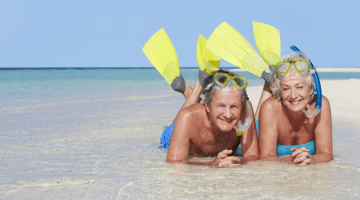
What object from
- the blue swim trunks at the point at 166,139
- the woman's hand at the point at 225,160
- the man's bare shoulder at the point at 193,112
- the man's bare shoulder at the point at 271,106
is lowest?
the blue swim trunks at the point at 166,139

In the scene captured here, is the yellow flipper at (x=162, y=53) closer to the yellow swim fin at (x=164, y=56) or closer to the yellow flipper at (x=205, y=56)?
the yellow swim fin at (x=164, y=56)

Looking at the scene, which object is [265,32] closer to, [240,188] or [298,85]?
[298,85]

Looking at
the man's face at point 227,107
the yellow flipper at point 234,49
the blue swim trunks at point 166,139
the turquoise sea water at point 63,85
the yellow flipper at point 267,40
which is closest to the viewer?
the man's face at point 227,107

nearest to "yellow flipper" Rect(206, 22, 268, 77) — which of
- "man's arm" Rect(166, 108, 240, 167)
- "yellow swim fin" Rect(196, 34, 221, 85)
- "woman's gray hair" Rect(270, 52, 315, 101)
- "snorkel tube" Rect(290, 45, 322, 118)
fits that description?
"yellow swim fin" Rect(196, 34, 221, 85)

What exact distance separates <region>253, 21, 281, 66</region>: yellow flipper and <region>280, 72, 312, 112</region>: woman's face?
57.2 inches

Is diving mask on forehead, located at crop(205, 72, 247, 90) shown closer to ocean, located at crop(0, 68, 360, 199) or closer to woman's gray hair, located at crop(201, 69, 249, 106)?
woman's gray hair, located at crop(201, 69, 249, 106)

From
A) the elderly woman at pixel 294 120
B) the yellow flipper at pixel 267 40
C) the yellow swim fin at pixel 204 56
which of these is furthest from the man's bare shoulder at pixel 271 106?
the yellow swim fin at pixel 204 56

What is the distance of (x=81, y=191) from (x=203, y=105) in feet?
4.35

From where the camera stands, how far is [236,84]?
2965 mm

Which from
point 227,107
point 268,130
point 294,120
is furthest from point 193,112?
point 294,120

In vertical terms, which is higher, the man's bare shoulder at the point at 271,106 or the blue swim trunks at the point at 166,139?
the man's bare shoulder at the point at 271,106

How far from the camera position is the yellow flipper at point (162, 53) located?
4.77m

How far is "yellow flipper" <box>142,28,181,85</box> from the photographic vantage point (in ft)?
15.6

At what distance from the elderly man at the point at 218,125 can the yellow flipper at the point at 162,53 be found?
1618mm
